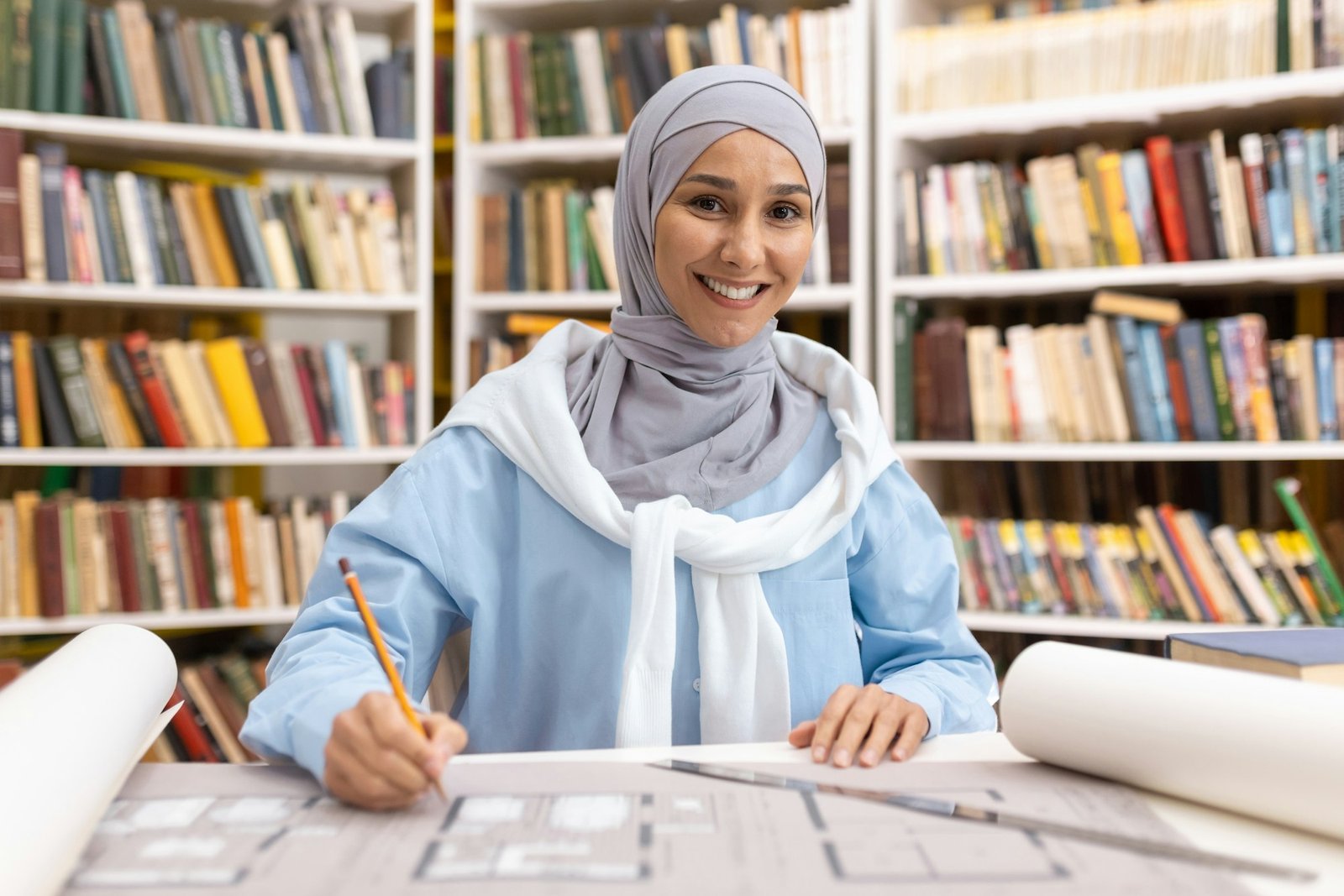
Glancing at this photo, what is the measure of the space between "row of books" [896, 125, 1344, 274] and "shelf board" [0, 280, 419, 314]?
1263 millimetres

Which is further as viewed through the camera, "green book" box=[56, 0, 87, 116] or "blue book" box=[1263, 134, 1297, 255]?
"green book" box=[56, 0, 87, 116]

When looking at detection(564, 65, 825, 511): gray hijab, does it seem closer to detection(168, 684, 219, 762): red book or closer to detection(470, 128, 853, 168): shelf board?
detection(470, 128, 853, 168): shelf board

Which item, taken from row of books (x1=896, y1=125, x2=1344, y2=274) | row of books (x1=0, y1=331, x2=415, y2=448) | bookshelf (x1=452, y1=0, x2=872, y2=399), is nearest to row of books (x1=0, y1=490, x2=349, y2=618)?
row of books (x1=0, y1=331, x2=415, y2=448)

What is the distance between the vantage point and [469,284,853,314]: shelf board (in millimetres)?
2764

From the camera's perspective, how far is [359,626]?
3.38 feet

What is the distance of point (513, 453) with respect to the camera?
1224 mm

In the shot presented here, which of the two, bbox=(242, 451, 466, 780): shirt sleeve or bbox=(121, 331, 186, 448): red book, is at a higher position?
bbox=(121, 331, 186, 448): red book

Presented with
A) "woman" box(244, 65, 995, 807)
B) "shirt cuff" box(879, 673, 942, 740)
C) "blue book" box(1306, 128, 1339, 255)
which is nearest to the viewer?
"shirt cuff" box(879, 673, 942, 740)

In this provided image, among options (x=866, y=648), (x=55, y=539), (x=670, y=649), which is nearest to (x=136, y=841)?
(x=670, y=649)

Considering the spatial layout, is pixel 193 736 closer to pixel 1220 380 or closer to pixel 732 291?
pixel 732 291

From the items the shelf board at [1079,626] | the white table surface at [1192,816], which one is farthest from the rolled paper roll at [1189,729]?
the shelf board at [1079,626]

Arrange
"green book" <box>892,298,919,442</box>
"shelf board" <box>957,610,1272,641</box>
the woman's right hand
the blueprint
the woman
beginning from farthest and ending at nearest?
"green book" <box>892,298,919,442</box> → "shelf board" <box>957,610,1272,641</box> → the woman → the woman's right hand → the blueprint

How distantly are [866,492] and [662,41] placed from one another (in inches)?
71.3

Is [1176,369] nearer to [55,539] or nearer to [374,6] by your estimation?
[374,6]
